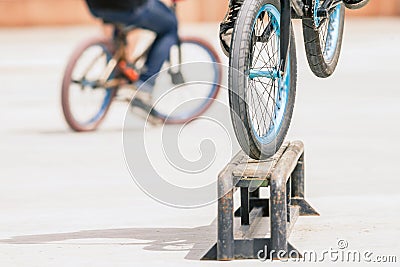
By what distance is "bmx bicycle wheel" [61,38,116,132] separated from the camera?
39.7 ft

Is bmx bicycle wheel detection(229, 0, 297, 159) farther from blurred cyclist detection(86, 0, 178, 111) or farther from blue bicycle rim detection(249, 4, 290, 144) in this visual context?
blurred cyclist detection(86, 0, 178, 111)

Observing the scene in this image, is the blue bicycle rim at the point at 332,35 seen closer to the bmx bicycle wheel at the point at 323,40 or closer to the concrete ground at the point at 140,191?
the bmx bicycle wheel at the point at 323,40

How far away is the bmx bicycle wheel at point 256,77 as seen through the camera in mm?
6465

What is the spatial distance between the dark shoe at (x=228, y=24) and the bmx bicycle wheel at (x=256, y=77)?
0.13 meters

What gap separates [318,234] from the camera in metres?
7.32

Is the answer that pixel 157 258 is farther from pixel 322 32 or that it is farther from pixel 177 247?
pixel 322 32

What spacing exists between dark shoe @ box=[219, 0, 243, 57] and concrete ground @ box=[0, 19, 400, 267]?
1.06 metres

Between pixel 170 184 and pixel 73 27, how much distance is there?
18.1 metres

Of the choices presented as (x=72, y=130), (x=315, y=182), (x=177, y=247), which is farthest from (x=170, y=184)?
(x=72, y=130)

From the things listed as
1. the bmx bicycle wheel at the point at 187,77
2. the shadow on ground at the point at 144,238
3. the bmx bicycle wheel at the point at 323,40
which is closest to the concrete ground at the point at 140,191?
the shadow on ground at the point at 144,238

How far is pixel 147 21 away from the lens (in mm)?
12195

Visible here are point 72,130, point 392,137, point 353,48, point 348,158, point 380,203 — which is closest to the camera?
point 380,203

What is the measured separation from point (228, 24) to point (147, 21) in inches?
208

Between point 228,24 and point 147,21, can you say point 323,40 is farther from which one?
point 147,21
